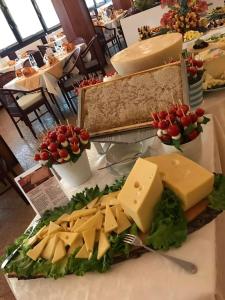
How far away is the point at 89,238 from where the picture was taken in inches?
27.8

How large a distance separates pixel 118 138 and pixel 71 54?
10.2 feet

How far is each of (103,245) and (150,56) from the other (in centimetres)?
72

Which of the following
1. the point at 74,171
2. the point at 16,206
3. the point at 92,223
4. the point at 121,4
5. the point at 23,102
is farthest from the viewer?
the point at 121,4

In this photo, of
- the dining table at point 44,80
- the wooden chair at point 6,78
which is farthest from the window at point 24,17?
the dining table at point 44,80

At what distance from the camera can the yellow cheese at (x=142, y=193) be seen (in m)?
0.65

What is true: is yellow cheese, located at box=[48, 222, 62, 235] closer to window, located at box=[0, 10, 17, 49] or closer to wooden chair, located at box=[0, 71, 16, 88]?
wooden chair, located at box=[0, 71, 16, 88]

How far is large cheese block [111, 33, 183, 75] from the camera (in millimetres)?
1108

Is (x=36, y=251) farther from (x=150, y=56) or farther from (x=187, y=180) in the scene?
(x=150, y=56)

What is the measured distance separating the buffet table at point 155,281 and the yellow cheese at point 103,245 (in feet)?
0.16

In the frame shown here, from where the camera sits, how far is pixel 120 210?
74cm

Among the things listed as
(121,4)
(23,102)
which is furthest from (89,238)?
(121,4)

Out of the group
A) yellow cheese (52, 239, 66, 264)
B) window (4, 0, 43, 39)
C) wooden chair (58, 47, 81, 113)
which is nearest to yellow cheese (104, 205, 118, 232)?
yellow cheese (52, 239, 66, 264)

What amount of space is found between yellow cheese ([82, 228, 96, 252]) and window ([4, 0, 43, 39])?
6.51 metres

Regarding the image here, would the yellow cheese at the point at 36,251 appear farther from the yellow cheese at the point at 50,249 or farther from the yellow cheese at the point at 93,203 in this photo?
the yellow cheese at the point at 93,203
